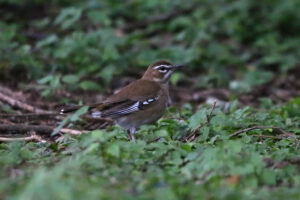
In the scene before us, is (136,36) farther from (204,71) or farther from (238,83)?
(238,83)

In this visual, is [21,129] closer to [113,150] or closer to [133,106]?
[133,106]

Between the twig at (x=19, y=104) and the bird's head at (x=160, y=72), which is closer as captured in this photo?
the bird's head at (x=160, y=72)

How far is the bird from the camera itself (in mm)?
8898

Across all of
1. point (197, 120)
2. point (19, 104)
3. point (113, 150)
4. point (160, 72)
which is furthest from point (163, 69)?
point (113, 150)

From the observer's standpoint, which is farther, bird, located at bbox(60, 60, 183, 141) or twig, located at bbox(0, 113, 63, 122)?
twig, located at bbox(0, 113, 63, 122)

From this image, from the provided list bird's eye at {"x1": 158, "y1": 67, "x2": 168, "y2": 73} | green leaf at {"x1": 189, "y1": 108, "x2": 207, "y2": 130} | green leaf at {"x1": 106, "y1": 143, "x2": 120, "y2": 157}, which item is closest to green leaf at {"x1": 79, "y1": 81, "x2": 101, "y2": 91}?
bird's eye at {"x1": 158, "y1": 67, "x2": 168, "y2": 73}

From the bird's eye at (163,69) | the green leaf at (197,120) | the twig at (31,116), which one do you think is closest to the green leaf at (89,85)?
the twig at (31,116)

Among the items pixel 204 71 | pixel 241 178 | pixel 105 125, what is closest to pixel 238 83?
pixel 204 71

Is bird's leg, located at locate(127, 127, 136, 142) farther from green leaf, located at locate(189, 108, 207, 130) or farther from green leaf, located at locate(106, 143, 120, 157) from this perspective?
green leaf, located at locate(106, 143, 120, 157)

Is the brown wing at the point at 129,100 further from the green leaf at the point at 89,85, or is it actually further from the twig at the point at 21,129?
the green leaf at the point at 89,85

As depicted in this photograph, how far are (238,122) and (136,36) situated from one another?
5935 millimetres

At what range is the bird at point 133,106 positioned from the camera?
8898 mm

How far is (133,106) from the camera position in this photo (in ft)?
30.0

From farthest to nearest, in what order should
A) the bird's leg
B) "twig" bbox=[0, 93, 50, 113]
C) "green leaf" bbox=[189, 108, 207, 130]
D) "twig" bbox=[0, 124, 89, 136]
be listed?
"twig" bbox=[0, 93, 50, 113] < "twig" bbox=[0, 124, 89, 136] < the bird's leg < "green leaf" bbox=[189, 108, 207, 130]
